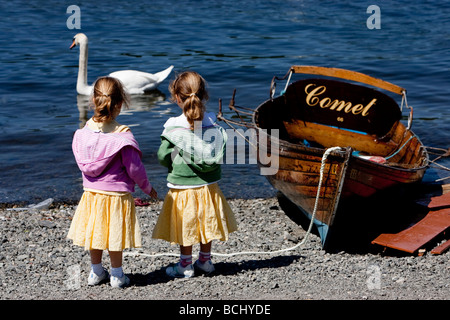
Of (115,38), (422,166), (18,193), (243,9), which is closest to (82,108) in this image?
(18,193)

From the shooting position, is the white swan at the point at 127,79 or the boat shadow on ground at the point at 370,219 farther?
the white swan at the point at 127,79

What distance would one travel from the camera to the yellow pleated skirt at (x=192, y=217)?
5406 mm

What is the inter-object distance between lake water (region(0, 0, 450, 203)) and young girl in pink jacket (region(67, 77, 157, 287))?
4.00 m

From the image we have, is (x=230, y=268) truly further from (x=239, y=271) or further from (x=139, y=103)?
(x=139, y=103)

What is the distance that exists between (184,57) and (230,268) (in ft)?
39.1

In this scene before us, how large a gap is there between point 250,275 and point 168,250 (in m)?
1.04

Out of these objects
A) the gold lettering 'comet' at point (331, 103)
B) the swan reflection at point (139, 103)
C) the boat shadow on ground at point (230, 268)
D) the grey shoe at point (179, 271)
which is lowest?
the swan reflection at point (139, 103)

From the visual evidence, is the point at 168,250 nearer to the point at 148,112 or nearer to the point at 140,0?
the point at 148,112

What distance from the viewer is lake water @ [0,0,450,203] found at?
1070cm

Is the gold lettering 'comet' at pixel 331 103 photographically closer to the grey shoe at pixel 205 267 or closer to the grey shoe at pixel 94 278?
the grey shoe at pixel 205 267

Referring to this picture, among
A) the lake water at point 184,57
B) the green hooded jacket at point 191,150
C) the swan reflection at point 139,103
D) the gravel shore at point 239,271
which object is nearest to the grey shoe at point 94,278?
the gravel shore at point 239,271

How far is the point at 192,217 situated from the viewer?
540 cm

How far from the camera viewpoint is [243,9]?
73.5 feet

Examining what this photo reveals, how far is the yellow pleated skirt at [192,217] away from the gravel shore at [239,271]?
41 centimetres
